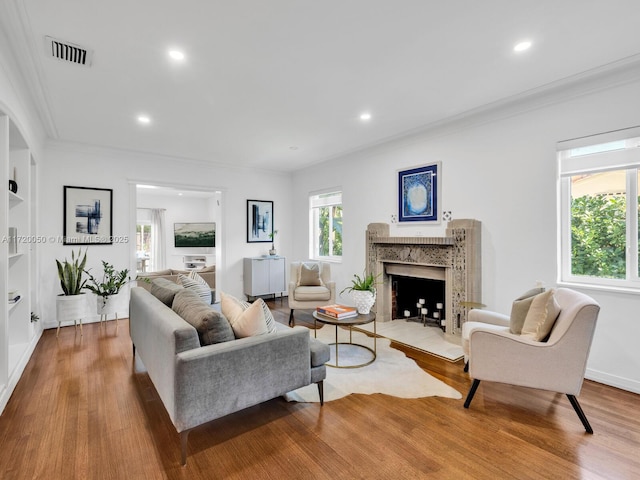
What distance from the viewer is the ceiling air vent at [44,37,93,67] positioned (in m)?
2.28

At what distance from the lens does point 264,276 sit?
6.13 metres

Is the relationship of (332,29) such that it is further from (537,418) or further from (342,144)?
(537,418)

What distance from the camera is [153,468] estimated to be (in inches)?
68.9

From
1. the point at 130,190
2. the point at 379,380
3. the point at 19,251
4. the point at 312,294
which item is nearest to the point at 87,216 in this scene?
the point at 130,190

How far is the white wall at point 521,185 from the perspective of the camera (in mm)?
2705

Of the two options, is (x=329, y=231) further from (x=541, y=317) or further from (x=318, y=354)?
(x=541, y=317)

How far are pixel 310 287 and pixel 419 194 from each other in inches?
78.1

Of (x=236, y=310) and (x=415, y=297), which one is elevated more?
(x=236, y=310)

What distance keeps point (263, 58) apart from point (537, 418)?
3.27 metres

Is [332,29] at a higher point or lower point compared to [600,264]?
higher

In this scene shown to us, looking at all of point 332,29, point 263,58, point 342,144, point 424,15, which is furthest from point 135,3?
point 342,144

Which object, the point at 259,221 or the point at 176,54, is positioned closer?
the point at 176,54

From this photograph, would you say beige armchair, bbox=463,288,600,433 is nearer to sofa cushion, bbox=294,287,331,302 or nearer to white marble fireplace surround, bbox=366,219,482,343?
white marble fireplace surround, bbox=366,219,482,343

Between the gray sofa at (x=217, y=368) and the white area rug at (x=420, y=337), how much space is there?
1.62 m
